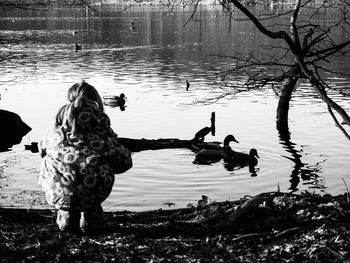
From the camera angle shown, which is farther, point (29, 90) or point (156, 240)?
point (29, 90)

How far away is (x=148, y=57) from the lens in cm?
6197

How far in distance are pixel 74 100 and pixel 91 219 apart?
1420mm

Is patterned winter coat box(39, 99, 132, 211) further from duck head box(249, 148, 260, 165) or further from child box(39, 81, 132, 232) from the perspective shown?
duck head box(249, 148, 260, 165)

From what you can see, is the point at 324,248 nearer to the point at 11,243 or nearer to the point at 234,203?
the point at 234,203

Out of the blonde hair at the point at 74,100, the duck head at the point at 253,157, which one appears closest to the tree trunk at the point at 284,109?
the duck head at the point at 253,157

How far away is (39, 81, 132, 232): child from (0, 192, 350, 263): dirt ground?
48cm

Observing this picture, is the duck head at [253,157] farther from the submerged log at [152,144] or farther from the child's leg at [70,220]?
the child's leg at [70,220]

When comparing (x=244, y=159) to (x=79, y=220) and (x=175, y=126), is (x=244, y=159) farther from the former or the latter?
(x=79, y=220)

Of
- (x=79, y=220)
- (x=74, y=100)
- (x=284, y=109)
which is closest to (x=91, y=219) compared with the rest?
(x=79, y=220)

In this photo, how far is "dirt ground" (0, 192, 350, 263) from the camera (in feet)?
19.3

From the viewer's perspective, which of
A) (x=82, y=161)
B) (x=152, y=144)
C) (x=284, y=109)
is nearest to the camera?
(x=82, y=161)

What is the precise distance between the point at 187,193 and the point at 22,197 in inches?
166

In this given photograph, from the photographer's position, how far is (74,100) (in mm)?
6844

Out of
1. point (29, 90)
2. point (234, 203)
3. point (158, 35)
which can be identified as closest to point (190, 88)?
point (29, 90)
